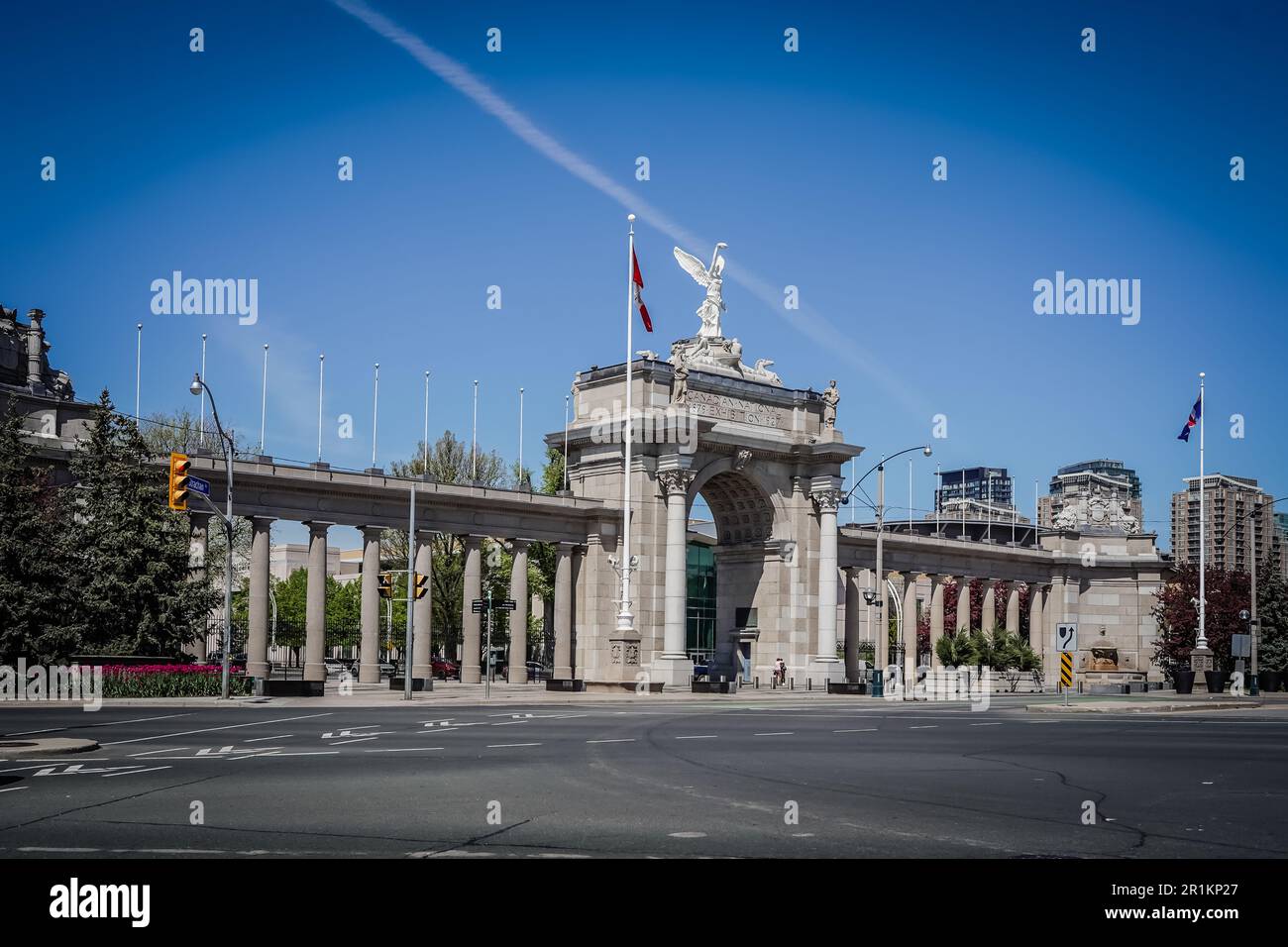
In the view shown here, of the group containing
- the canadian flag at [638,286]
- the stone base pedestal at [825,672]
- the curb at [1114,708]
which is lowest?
the stone base pedestal at [825,672]

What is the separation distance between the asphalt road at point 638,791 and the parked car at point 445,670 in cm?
4699

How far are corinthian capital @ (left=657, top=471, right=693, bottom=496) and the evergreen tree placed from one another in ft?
74.6

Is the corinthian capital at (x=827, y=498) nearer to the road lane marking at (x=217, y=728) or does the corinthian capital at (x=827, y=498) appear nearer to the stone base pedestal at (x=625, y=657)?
the stone base pedestal at (x=625, y=657)

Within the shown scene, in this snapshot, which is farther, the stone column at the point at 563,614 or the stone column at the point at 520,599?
the stone column at the point at 520,599

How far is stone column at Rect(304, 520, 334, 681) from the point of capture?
55562mm

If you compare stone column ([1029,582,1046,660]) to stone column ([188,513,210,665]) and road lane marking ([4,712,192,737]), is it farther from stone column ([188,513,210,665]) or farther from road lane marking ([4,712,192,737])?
road lane marking ([4,712,192,737])

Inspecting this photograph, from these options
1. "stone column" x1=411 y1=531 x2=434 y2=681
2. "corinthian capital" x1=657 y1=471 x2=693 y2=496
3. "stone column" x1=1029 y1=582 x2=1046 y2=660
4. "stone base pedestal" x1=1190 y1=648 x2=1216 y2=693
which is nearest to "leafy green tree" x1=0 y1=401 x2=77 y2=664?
"stone column" x1=411 y1=531 x2=434 y2=681

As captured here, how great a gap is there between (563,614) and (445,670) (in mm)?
15741

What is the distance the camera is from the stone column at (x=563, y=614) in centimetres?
6297

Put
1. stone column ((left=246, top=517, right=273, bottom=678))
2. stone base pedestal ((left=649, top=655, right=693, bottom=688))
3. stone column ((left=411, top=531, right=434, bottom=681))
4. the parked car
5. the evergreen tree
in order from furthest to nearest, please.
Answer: the parked car → stone column ((left=411, top=531, right=434, bottom=681)) → stone base pedestal ((left=649, top=655, right=693, bottom=688)) → stone column ((left=246, top=517, right=273, bottom=678)) → the evergreen tree

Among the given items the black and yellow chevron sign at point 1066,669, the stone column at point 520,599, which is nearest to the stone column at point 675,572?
the stone column at point 520,599
